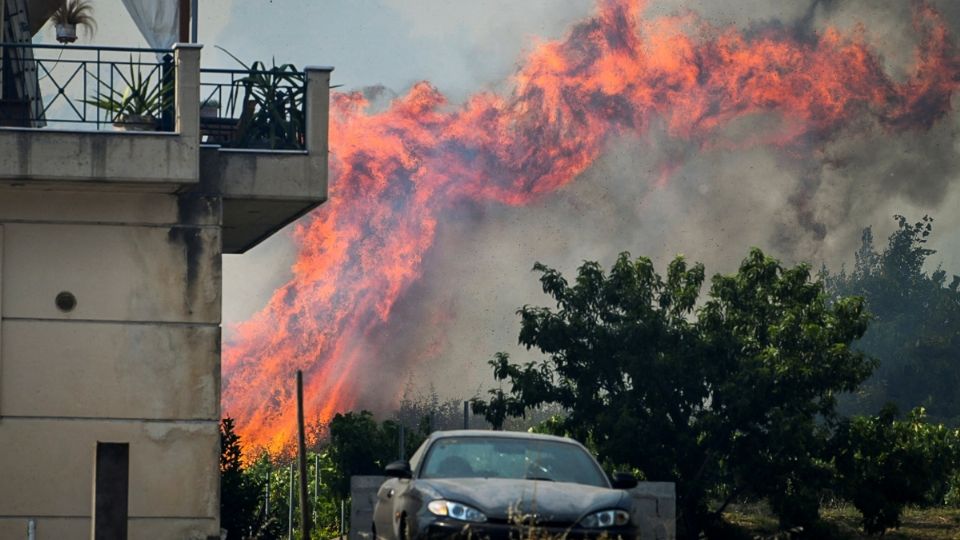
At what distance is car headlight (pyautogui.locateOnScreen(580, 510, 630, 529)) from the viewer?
12641mm

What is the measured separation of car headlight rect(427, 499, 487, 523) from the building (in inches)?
226

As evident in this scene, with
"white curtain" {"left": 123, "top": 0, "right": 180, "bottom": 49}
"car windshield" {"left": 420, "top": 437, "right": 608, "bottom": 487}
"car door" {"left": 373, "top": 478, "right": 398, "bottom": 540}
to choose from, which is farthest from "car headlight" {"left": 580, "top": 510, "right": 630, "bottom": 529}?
"white curtain" {"left": 123, "top": 0, "right": 180, "bottom": 49}

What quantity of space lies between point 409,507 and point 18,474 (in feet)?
20.7

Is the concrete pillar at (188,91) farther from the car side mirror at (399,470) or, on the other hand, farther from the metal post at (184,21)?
the car side mirror at (399,470)

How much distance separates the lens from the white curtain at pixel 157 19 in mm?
20000

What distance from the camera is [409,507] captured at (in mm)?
13180

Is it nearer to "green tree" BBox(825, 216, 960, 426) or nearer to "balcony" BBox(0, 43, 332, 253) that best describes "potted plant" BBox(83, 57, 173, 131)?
"balcony" BBox(0, 43, 332, 253)

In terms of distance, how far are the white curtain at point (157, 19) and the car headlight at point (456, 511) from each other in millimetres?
9311

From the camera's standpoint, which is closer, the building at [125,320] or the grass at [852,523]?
the building at [125,320]

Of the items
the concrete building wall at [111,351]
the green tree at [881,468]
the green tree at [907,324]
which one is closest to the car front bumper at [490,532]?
the concrete building wall at [111,351]

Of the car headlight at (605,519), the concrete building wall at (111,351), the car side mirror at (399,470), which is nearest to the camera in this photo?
the car headlight at (605,519)

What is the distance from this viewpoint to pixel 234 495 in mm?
25828

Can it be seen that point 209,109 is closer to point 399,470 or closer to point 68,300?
point 68,300

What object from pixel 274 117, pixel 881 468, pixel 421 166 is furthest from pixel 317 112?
pixel 421 166
